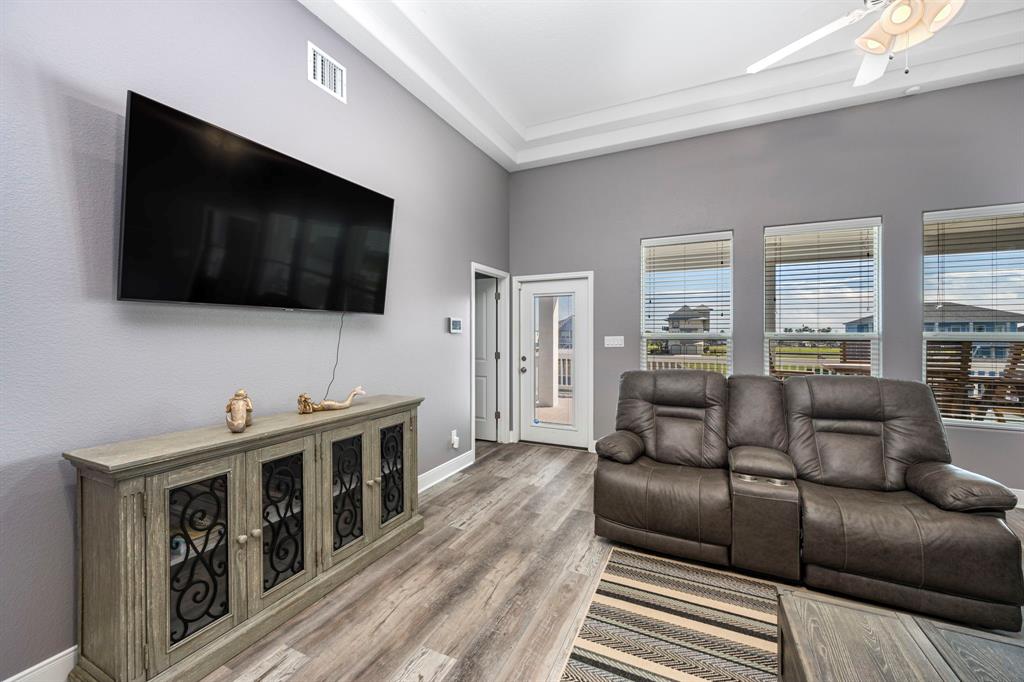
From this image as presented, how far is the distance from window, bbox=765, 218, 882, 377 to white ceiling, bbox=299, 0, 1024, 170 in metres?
1.18

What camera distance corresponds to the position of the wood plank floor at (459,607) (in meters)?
1.72

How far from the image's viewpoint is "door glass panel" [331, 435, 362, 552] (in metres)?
2.30

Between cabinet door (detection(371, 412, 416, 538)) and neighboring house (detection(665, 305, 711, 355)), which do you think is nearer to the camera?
cabinet door (detection(371, 412, 416, 538))

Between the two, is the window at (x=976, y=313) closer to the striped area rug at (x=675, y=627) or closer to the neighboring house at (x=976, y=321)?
the neighboring house at (x=976, y=321)

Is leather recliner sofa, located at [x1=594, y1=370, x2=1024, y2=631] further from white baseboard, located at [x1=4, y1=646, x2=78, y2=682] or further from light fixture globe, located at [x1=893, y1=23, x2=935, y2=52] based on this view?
white baseboard, located at [x1=4, y1=646, x2=78, y2=682]

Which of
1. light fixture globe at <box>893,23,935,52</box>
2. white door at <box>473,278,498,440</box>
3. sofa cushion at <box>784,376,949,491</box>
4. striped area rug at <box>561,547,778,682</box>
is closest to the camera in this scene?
striped area rug at <box>561,547,778,682</box>

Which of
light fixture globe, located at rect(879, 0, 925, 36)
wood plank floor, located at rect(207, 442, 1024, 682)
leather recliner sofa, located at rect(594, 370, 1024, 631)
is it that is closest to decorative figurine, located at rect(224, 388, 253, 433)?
wood plank floor, located at rect(207, 442, 1024, 682)

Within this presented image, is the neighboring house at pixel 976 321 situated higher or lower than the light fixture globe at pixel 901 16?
lower

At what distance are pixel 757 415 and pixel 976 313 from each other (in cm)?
246

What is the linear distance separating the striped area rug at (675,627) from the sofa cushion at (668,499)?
9.7 inches

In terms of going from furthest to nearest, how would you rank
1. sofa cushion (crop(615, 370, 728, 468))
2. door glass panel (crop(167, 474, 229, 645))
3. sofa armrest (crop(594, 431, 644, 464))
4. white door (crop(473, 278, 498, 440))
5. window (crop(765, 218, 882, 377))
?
white door (crop(473, 278, 498, 440))
window (crop(765, 218, 882, 377))
sofa cushion (crop(615, 370, 728, 468))
sofa armrest (crop(594, 431, 644, 464))
door glass panel (crop(167, 474, 229, 645))

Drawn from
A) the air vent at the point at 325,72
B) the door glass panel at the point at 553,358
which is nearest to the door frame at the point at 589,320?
the door glass panel at the point at 553,358

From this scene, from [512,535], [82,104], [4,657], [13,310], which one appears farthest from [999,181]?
[4,657]

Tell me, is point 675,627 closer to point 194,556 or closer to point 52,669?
point 194,556
